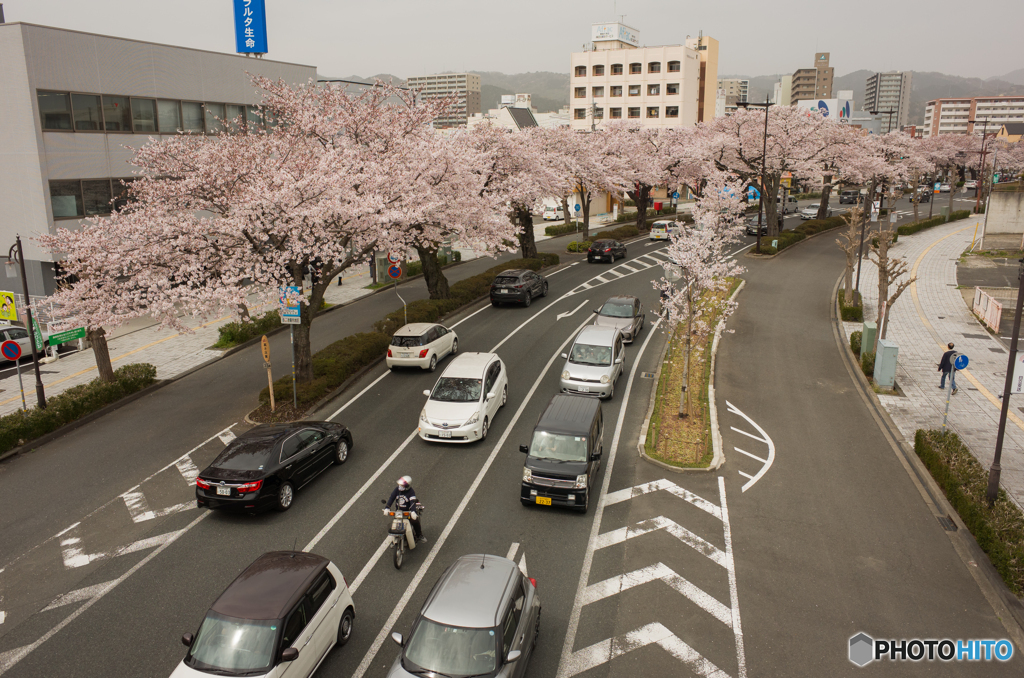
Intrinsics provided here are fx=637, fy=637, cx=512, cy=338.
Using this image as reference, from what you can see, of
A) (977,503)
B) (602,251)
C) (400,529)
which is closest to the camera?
(400,529)

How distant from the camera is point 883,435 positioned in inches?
747

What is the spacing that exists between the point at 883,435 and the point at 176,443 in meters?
20.7

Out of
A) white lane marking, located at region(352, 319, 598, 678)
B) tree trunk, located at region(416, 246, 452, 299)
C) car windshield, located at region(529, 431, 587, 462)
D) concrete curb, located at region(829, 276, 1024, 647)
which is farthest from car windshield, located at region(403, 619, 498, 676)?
tree trunk, located at region(416, 246, 452, 299)

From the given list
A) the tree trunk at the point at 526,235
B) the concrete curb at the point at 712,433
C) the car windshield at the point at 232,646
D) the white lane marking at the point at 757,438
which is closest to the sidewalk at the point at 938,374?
the white lane marking at the point at 757,438

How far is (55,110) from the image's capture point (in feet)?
96.2

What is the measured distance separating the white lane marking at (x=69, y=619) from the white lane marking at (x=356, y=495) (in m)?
2.96

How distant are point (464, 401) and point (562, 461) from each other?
469 centimetres

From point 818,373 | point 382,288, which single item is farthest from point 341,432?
point 382,288

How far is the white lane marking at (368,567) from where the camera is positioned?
39.6 ft

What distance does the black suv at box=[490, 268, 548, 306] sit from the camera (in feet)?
108

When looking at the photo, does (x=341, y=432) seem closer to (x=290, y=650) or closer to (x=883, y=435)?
(x=290, y=650)

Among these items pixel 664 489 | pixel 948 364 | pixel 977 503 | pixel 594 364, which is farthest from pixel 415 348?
pixel 948 364

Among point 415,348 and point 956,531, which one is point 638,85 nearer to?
point 415,348

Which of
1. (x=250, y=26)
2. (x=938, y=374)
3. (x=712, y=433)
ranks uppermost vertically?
(x=250, y=26)
